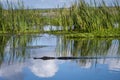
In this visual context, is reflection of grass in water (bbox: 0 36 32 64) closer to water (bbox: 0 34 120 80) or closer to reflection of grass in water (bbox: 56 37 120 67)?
water (bbox: 0 34 120 80)

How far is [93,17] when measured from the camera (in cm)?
1720

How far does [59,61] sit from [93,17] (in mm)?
6852

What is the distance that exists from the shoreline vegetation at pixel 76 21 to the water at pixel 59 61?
6.28 ft

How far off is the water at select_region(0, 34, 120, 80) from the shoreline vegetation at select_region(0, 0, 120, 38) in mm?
1913

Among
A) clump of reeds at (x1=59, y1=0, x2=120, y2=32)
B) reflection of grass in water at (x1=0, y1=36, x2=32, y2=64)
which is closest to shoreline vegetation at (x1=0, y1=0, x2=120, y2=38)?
clump of reeds at (x1=59, y1=0, x2=120, y2=32)

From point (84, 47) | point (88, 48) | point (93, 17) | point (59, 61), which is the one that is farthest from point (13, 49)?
point (93, 17)

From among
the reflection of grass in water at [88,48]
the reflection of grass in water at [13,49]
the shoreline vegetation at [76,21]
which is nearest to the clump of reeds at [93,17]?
the shoreline vegetation at [76,21]

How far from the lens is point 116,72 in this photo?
9.09 meters

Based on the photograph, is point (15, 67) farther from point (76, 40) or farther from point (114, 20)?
point (114, 20)

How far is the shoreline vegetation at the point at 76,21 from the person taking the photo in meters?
16.9

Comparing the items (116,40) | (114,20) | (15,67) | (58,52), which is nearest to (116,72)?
(15,67)

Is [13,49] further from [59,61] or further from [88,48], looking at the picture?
[59,61]

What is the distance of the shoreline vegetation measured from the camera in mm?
16938

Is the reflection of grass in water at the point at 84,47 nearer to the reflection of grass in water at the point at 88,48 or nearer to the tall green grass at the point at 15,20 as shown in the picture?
the reflection of grass in water at the point at 88,48
